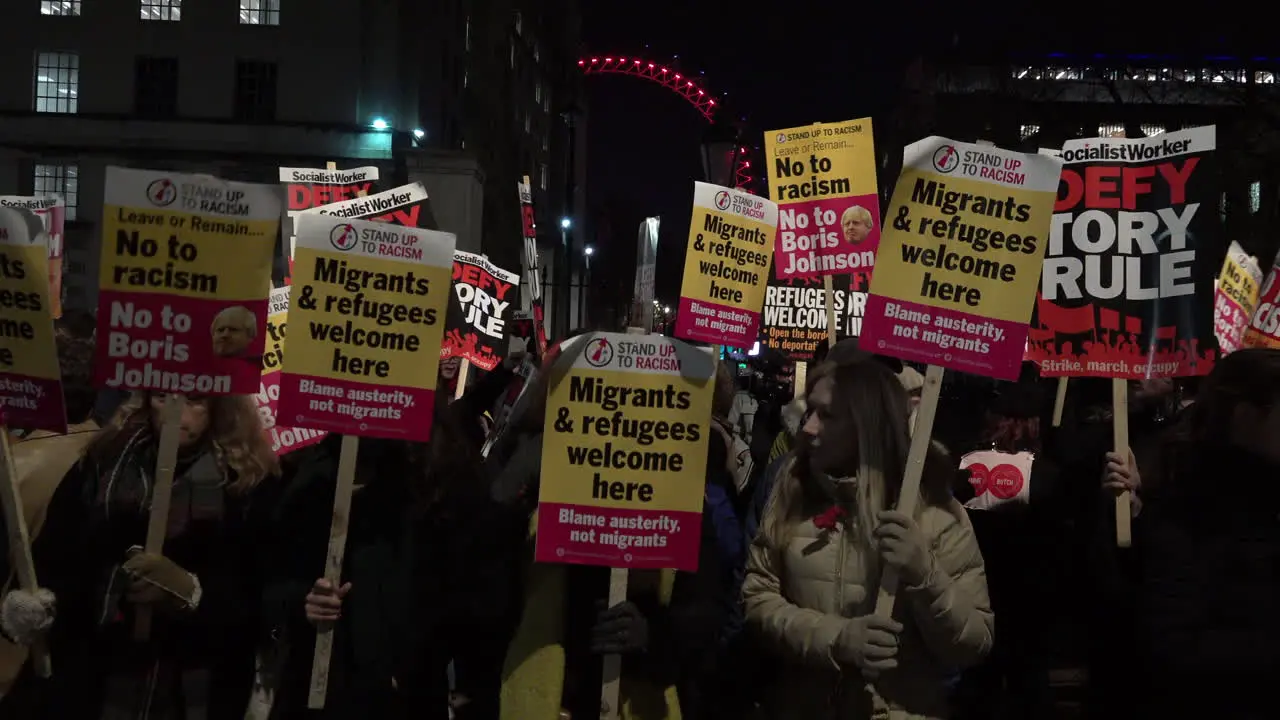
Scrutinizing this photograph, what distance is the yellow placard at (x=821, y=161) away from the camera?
388 inches

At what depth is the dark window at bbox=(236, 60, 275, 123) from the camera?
43375 millimetres

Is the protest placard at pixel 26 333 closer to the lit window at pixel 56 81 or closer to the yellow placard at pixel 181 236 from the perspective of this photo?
the yellow placard at pixel 181 236

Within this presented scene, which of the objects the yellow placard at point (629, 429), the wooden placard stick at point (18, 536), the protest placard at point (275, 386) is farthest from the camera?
the protest placard at point (275, 386)

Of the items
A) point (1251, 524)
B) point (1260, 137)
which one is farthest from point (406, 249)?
point (1260, 137)

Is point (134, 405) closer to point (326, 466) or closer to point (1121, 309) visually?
point (326, 466)

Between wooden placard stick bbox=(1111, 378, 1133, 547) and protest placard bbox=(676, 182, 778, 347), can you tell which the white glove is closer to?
wooden placard stick bbox=(1111, 378, 1133, 547)

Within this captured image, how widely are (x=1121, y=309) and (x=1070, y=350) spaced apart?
1.01ft

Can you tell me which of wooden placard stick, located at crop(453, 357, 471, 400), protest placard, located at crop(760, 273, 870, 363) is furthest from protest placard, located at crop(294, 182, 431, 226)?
protest placard, located at crop(760, 273, 870, 363)

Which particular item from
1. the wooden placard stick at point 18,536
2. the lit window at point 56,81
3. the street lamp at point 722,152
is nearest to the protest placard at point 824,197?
the street lamp at point 722,152

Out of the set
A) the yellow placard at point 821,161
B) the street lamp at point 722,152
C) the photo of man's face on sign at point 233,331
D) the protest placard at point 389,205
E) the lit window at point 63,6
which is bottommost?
the photo of man's face on sign at point 233,331

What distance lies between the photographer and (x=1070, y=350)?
20.9 feet

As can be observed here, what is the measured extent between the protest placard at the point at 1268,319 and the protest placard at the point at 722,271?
3.19 m

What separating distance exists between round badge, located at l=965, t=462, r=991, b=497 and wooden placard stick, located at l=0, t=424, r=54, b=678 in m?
4.55

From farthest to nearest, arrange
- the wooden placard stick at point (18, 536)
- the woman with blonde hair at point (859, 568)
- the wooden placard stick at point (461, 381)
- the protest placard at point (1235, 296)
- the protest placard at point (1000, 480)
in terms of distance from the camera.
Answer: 1. the wooden placard stick at point (461, 381)
2. the protest placard at point (1235, 296)
3. the protest placard at point (1000, 480)
4. the wooden placard stick at point (18, 536)
5. the woman with blonde hair at point (859, 568)
